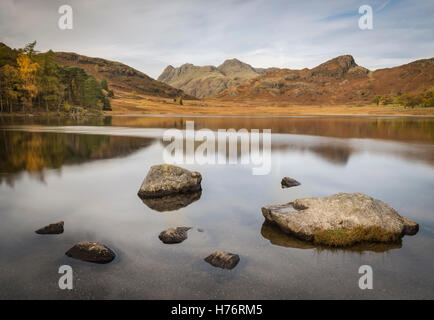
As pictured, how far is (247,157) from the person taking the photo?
24.4m

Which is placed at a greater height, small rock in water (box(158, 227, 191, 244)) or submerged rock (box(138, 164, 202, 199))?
submerged rock (box(138, 164, 202, 199))

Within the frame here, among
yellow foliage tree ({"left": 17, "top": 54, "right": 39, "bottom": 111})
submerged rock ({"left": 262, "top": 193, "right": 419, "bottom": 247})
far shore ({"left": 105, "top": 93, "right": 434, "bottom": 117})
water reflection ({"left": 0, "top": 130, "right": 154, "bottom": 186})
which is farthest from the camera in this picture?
far shore ({"left": 105, "top": 93, "right": 434, "bottom": 117})

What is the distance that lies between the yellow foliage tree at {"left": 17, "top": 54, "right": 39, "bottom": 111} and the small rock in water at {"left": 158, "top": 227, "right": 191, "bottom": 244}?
3574 inches

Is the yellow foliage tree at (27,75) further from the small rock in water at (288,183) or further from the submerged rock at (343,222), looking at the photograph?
the submerged rock at (343,222)

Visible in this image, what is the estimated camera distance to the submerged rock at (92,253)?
8.09 metres

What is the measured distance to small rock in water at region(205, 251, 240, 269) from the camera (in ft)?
25.7

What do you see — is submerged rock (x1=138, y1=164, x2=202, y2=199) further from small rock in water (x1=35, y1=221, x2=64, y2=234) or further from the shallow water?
small rock in water (x1=35, y1=221, x2=64, y2=234)

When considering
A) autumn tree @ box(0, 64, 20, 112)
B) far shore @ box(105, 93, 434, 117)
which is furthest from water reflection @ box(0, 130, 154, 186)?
far shore @ box(105, 93, 434, 117)

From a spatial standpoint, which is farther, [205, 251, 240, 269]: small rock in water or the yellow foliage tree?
the yellow foliage tree

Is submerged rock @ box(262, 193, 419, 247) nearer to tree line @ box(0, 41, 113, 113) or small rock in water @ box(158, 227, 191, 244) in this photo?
small rock in water @ box(158, 227, 191, 244)

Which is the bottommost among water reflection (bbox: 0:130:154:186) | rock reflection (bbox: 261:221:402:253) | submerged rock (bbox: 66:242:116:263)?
rock reflection (bbox: 261:221:402:253)

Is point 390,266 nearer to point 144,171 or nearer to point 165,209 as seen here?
point 165,209

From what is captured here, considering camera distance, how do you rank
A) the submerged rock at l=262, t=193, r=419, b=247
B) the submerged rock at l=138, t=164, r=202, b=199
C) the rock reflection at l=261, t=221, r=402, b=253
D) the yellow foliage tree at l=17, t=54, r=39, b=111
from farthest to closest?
the yellow foliage tree at l=17, t=54, r=39, b=111
the submerged rock at l=138, t=164, r=202, b=199
the submerged rock at l=262, t=193, r=419, b=247
the rock reflection at l=261, t=221, r=402, b=253
